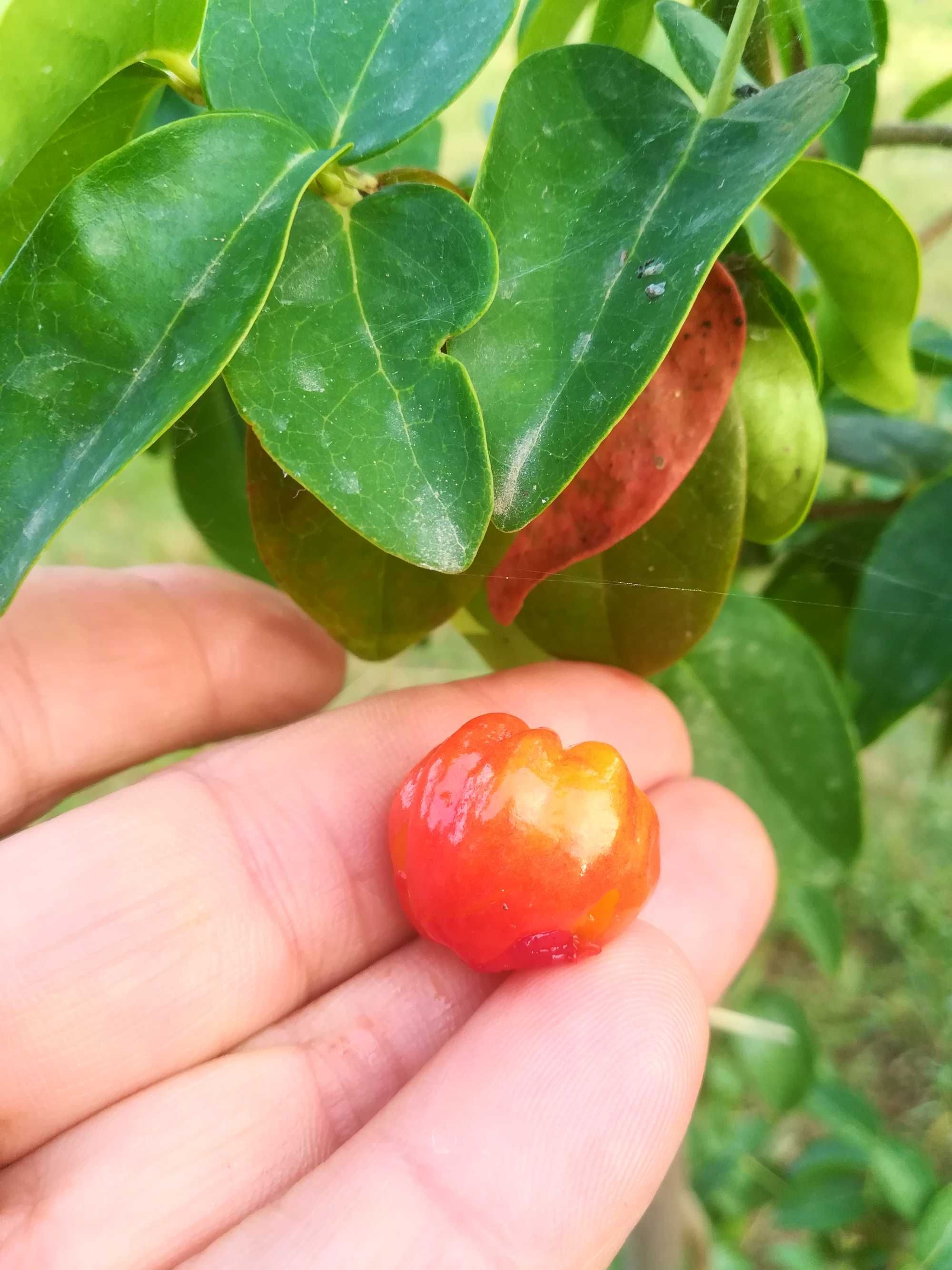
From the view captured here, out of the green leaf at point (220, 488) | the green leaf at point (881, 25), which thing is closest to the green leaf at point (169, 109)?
the green leaf at point (220, 488)

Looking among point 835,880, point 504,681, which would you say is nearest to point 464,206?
point 504,681

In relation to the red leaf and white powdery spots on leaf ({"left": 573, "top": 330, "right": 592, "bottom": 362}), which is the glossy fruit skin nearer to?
the red leaf

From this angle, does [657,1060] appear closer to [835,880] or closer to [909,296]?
[909,296]

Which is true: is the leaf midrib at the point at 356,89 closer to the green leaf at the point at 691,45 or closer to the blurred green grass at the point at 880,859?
the green leaf at the point at 691,45

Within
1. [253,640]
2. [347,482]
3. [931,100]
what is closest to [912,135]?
[931,100]

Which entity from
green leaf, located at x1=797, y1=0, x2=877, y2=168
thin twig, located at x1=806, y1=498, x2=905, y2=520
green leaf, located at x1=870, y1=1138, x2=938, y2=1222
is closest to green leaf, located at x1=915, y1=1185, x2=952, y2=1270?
green leaf, located at x1=870, y1=1138, x2=938, y2=1222

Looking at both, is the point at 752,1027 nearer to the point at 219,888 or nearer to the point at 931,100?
the point at 219,888
